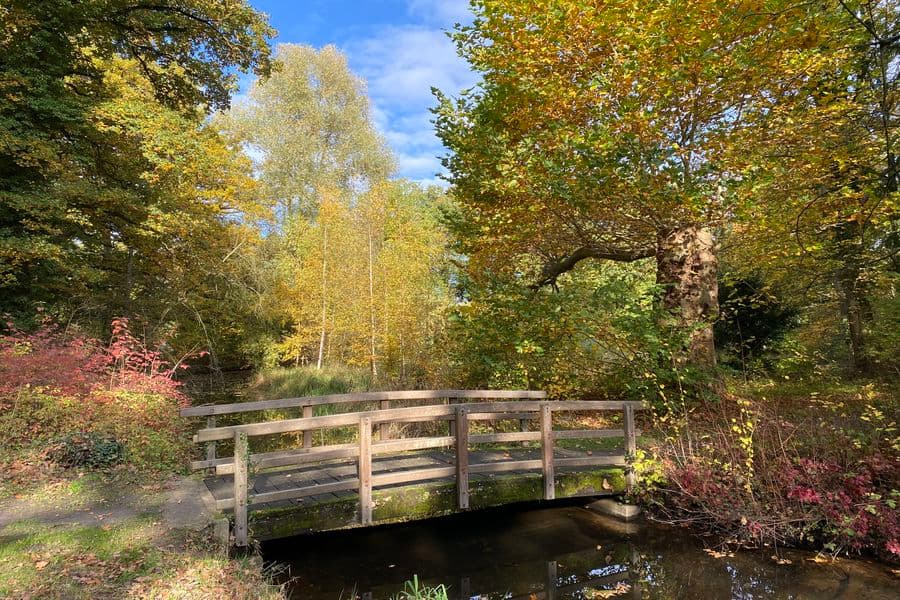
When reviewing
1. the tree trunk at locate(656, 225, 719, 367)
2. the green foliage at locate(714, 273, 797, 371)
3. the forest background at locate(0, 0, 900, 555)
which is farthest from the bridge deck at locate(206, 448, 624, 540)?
the green foliage at locate(714, 273, 797, 371)

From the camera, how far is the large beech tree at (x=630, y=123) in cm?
769

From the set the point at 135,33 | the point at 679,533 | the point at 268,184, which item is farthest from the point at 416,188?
the point at 679,533

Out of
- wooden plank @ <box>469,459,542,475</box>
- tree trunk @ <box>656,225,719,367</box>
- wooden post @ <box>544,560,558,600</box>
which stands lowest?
wooden post @ <box>544,560,558,600</box>

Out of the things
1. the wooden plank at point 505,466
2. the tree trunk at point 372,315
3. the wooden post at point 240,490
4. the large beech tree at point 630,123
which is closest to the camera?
the wooden post at point 240,490

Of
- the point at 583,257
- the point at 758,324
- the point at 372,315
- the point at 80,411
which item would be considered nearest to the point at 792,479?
the point at 583,257

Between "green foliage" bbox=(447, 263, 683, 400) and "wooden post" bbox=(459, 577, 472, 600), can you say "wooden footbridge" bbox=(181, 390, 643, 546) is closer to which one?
"wooden post" bbox=(459, 577, 472, 600)

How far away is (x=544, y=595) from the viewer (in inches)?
207

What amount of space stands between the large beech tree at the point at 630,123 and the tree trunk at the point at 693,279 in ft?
0.08

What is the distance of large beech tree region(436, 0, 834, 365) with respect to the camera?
25.2 ft

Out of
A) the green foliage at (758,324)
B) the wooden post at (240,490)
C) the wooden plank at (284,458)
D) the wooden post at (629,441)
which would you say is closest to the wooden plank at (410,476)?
the wooden plank at (284,458)

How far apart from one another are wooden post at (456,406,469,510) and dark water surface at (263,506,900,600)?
717 mm

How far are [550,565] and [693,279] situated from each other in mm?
6454

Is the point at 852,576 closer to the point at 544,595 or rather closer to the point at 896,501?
the point at 896,501

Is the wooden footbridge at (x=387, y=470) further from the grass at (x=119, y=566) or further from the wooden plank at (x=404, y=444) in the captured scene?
the grass at (x=119, y=566)
